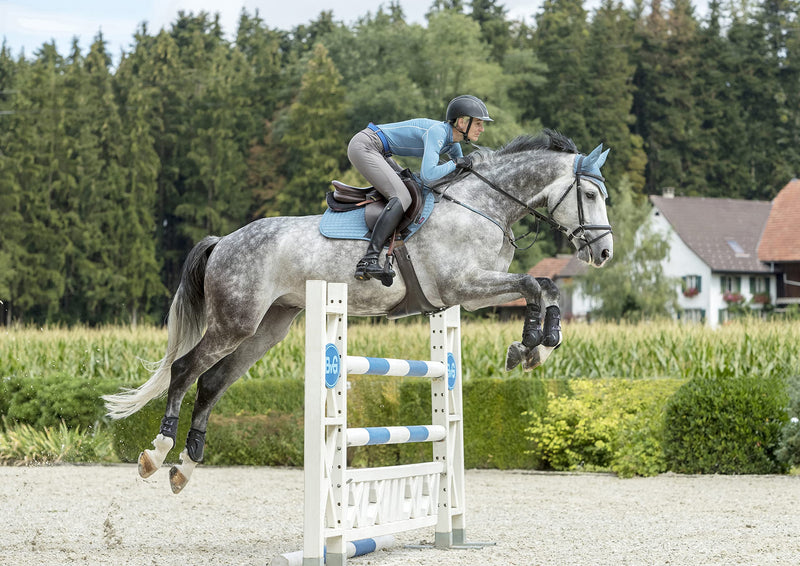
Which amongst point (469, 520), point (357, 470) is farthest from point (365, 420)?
point (357, 470)

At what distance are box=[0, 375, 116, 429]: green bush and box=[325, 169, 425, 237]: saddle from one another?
8.04 m

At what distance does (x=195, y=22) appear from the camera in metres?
61.4

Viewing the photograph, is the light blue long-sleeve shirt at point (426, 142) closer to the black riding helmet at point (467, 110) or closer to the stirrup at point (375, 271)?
the black riding helmet at point (467, 110)

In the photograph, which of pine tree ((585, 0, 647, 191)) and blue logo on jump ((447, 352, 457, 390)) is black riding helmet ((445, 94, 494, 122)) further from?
pine tree ((585, 0, 647, 191))

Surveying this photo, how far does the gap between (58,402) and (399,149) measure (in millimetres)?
8657

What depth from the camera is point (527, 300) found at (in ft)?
18.8

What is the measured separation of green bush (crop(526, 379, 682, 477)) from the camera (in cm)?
1182

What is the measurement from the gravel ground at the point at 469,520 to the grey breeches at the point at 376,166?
2131 mm

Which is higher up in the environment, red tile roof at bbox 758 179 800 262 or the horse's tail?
red tile roof at bbox 758 179 800 262

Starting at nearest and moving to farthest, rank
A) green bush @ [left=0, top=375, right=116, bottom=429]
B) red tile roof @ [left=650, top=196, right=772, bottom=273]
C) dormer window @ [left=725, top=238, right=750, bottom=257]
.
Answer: green bush @ [left=0, top=375, right=116, bottom=429]
red tile roof @ [left=650, top=196, right=772, bottom=273]
dormer window @ [left=725, top=238, right=750, bottom=257]

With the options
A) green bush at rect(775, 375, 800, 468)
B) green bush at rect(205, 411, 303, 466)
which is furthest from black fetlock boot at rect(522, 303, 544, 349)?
green bush at rect(205, 411, 303, 466)

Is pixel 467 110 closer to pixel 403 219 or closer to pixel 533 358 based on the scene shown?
pixel 403 219

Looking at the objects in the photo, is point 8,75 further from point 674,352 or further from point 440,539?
point 440,539

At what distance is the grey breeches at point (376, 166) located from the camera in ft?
19.6
